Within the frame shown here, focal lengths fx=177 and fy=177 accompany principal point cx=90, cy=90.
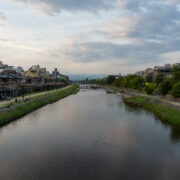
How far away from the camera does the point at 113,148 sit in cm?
1725

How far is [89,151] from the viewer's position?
16672mm

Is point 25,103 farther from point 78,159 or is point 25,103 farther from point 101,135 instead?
point 78,159

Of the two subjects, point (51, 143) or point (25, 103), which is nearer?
point (51, 143)

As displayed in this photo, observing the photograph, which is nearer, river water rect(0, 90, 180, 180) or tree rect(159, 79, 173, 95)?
river water rect(0, 90, 180, 180)

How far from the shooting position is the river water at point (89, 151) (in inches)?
515

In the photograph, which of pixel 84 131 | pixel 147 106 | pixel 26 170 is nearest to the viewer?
pixel 26 170

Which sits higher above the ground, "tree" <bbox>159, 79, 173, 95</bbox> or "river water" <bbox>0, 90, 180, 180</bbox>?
"tree" <bbox>159, 79, 173, 95</bbox>

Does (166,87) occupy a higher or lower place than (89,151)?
higher

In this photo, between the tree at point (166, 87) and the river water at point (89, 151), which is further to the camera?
the tree at point (166, 87)

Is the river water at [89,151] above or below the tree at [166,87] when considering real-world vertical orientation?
below

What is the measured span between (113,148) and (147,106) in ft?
83.5

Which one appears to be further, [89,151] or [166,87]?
[166,87]

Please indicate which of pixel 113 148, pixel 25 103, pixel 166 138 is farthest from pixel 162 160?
pixel 25 103

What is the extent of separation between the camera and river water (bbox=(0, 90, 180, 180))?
13.1m
